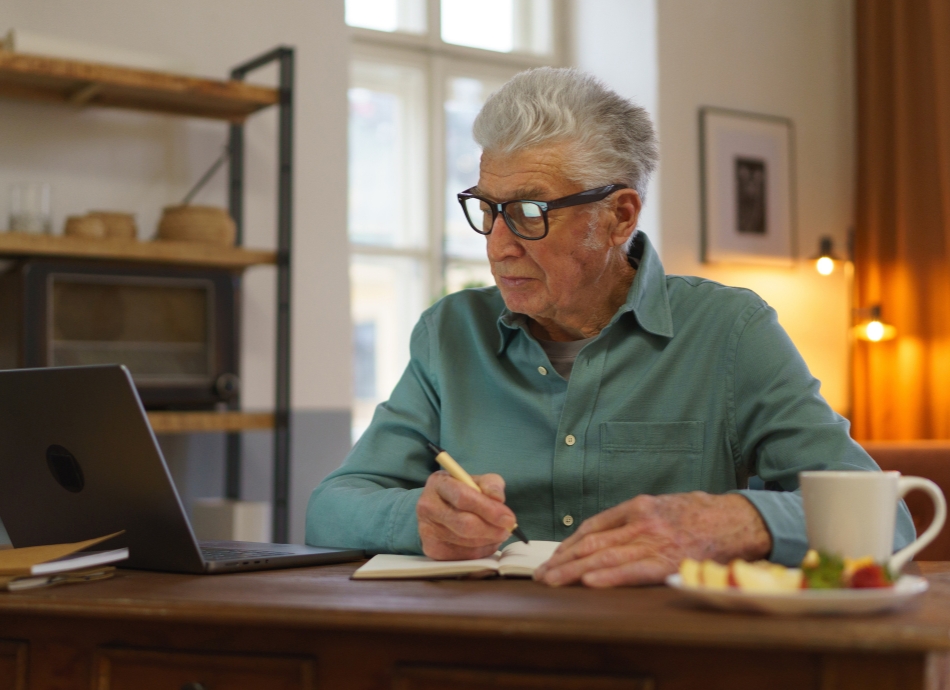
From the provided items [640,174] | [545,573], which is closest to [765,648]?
[545,573]

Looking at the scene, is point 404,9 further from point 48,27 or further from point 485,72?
point 48,27

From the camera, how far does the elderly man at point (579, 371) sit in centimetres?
137

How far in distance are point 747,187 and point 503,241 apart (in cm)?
276

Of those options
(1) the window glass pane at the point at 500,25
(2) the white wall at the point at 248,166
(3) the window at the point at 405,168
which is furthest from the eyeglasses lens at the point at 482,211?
(1) the window glass pane at the point at 500,25

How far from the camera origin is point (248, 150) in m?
2.98

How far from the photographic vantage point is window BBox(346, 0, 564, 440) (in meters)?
3.72

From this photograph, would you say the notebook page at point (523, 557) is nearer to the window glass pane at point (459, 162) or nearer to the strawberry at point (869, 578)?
the strawberry at point (869, 578)

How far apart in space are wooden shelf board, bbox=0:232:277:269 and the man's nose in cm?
134

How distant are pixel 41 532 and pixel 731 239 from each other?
124 inches

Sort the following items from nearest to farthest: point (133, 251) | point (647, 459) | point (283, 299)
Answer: point (647, 459)
point (133, 251)
point (283, 299)

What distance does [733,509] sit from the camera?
3.37 feet

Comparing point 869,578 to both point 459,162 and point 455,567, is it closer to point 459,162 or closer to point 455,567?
point 455,567

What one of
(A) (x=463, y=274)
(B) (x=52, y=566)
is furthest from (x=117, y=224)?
(B) (x=52, y=566)

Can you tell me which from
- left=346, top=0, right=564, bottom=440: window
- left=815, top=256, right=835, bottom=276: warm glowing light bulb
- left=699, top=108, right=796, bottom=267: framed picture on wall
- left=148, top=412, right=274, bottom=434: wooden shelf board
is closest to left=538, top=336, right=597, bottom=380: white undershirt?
left=148, top=412, right=274, bottom=434: wooden shelf board
